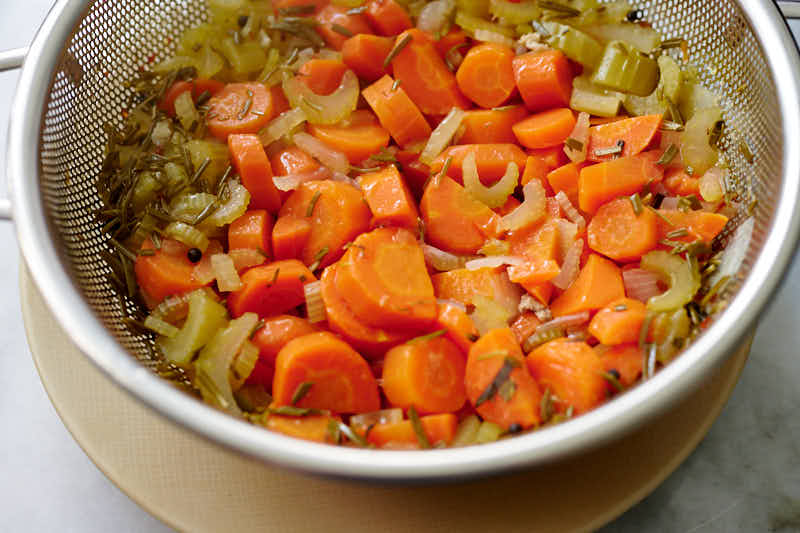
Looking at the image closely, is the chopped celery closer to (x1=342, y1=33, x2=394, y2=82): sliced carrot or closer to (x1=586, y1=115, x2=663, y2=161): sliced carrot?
(x1=586, y1=115, x2=663, y2=161): sliced carrot

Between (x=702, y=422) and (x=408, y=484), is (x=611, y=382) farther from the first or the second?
(x=408, y=484)

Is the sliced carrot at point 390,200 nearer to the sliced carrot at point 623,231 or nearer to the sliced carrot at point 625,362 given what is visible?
the sliced carrot at point 623,231

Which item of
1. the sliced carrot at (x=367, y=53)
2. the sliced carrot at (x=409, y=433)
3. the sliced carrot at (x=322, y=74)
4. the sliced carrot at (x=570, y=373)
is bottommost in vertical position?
the sliced carrot at (x=409, y=433)

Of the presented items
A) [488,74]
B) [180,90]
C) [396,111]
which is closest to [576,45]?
[488,74]

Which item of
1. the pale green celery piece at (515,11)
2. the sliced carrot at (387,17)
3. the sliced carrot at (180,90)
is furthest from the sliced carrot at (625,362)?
the sliced carrot at (180,90)

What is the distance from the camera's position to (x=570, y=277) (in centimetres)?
187

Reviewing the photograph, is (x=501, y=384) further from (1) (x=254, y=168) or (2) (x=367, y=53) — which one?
(2) (x=367, y=53)

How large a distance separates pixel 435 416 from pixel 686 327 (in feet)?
1.96

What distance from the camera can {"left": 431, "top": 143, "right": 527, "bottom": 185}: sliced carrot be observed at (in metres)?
2.04

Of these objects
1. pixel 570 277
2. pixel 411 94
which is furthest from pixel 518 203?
pixel 411 94

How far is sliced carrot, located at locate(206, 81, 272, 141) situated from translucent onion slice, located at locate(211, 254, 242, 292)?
43cm

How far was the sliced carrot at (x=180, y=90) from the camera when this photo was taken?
2139 millimetres

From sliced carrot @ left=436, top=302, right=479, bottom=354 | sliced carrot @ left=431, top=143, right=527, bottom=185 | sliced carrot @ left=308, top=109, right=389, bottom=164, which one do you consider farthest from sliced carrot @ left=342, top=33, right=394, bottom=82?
sliced carrot @ left=436, top=302, right=479, bottom=354

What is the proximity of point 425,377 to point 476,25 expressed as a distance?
116 centimetres
